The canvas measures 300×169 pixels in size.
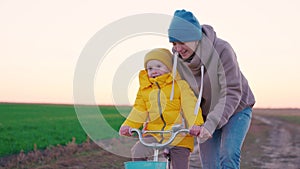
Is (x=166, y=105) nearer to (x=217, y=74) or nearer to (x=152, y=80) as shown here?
(x=152, y=80)

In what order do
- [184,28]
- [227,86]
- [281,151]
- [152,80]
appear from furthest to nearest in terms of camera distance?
[281,151], [227,86], [184,28], [152,80]

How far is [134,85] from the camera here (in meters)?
5.15

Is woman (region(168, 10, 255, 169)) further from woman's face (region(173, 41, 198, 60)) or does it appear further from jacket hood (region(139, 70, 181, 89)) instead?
jacket hood (region(139, 70, 181, 89))

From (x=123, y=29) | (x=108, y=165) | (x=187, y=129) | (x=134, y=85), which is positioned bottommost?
(x=108, y=165)

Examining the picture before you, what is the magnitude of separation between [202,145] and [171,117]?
99 centimetres

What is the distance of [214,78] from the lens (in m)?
5.43

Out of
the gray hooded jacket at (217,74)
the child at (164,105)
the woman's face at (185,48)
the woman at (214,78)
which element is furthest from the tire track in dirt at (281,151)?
the child at (164,105)

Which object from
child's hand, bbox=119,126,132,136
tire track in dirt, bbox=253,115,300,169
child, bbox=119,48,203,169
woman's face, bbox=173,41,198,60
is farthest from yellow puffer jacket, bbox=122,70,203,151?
tire track in dirt, bbox=253,115,300,169

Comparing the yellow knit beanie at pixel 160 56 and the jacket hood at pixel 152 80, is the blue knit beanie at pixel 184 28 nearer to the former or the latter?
the yellow knit beanie at pixel 160 56

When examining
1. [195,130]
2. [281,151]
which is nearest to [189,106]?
[195,130]

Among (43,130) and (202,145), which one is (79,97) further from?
(43,130)

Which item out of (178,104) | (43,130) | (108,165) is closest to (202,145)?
(178,104)

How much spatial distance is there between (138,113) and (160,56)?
451 millimetres

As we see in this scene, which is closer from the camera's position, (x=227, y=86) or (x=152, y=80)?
(x=152, y=80)
